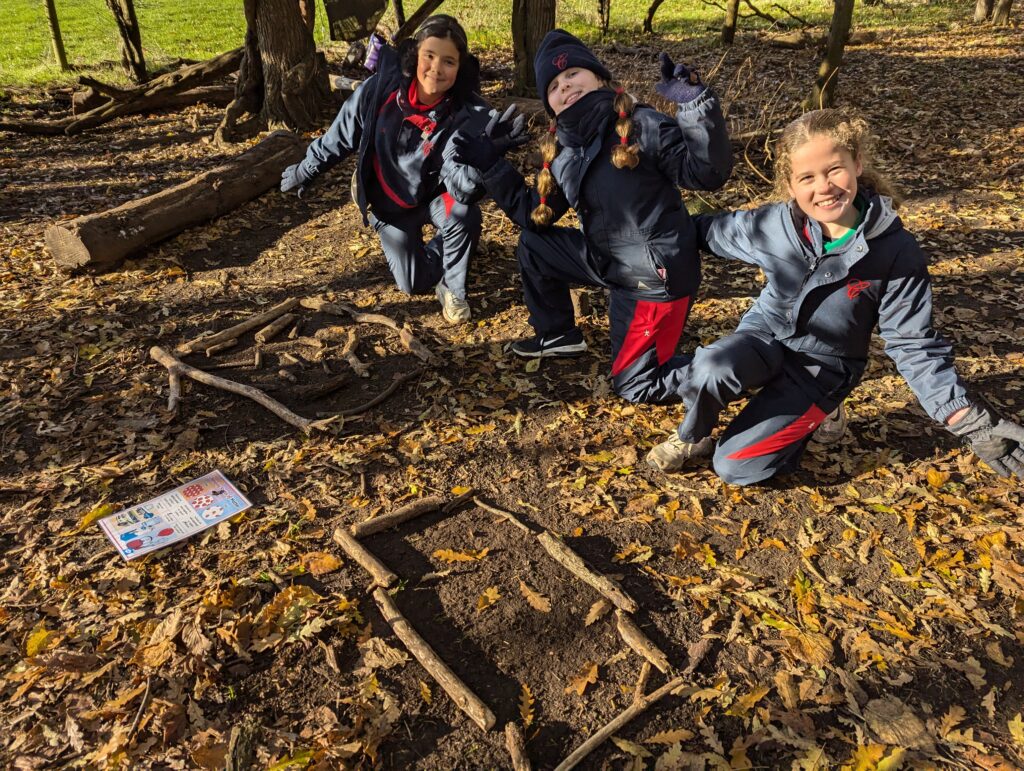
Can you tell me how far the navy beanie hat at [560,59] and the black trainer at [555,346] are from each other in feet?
5.28

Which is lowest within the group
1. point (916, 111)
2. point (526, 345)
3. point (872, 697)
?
point (872, 697)

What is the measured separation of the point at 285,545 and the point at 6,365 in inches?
115

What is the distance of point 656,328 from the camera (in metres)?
4.31

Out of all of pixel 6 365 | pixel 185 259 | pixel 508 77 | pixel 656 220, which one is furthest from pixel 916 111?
pixel 6 365

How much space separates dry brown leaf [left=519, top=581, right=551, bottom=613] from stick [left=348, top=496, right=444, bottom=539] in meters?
0.69

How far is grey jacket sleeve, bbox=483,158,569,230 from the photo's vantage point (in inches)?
175

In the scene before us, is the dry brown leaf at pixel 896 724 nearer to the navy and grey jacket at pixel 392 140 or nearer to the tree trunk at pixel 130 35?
the navy and grey jacket at pixel 392 140

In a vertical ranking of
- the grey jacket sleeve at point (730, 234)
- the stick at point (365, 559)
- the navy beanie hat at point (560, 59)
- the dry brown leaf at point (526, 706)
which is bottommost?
the dry brown leaf at point (526, 706)

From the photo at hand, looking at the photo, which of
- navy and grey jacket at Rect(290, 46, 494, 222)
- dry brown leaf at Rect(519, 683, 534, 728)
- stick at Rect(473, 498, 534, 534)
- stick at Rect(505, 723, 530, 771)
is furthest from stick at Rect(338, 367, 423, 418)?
Answer: stick at Rect(505, 723, 530, 771)

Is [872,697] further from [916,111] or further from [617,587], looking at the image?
[916,111]

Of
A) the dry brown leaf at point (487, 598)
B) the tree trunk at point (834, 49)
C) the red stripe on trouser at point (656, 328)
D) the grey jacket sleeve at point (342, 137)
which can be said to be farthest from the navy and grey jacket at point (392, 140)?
the tree trunk at point (834, 49)

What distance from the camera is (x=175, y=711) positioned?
9.07ft

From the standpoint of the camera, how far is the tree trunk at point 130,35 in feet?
37.2

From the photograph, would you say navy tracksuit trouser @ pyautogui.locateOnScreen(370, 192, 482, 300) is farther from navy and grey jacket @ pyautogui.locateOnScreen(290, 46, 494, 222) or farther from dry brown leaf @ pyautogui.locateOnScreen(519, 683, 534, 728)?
dry brown leaf @ pyautogui.locateOnScreen(519, 683, 534, 728)
